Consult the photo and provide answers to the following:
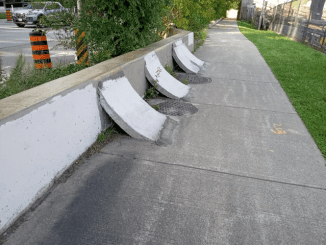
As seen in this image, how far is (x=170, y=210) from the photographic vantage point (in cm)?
255

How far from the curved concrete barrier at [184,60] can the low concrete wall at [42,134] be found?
14.6ft

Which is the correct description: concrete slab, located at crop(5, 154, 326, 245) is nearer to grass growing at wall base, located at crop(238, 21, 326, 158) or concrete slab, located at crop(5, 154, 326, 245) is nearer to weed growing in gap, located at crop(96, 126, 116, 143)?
weed growing in gap, located at crop(96, 126, 116, 143)

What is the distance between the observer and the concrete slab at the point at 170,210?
225 cm

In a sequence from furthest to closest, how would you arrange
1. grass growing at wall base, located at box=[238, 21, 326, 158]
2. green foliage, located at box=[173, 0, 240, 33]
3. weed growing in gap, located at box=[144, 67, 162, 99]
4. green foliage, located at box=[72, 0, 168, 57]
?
green foliage, located at box=[173, 0, 240, 33], weed growing in gap, located at box=[144, 67, 162, 99], green foliage, located at box=[72, 0, 168, 57], grass growing at wall base, located at box=[238, 21, 326, 158]

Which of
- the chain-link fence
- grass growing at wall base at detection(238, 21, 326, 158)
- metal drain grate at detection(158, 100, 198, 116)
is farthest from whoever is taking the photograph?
A: the chain-link fence

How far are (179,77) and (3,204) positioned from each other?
5.86 m

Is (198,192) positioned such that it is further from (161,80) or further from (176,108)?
(161,80)

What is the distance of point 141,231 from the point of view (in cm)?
229

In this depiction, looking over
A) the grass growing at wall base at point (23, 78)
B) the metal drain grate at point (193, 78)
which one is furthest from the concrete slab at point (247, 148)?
the metal drain grate at point (193, 78)

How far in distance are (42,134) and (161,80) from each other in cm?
356

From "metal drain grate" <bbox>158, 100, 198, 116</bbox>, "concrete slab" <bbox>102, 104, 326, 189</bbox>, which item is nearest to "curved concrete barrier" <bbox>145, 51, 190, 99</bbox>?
"metal drain grate" <bbox>158, 100, 198, 116</bbox>

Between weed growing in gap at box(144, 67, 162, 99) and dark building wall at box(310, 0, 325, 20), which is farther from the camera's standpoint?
dark building wall at box(310, 0, 325, 20)

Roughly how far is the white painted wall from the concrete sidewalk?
0.20 meters

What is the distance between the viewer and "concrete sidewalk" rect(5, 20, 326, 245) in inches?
89.7
